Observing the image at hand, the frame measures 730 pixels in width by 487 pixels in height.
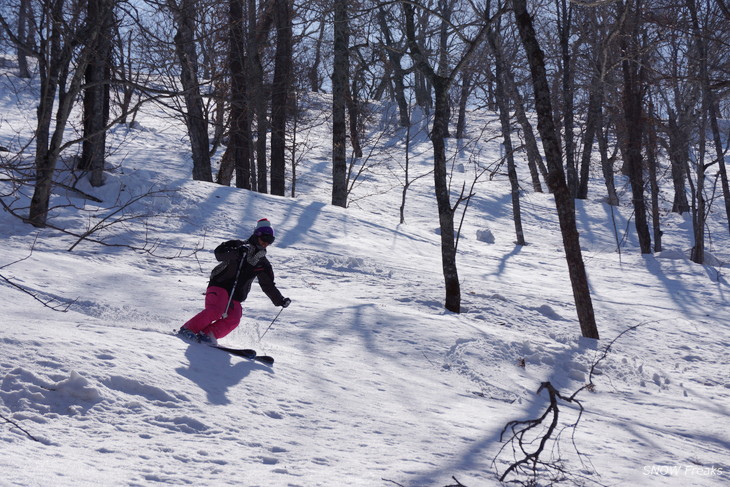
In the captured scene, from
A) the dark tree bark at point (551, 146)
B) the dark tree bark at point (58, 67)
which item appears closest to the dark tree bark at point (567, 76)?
the dark tree bark at point (551, 146)

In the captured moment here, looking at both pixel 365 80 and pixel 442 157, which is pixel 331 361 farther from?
pixel 365 80

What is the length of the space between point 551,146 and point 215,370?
208 inches

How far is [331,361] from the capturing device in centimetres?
620

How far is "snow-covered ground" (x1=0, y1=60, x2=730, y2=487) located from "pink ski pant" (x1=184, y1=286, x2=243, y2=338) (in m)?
0.29

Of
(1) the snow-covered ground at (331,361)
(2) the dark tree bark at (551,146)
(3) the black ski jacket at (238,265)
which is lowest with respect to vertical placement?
(1) the snow-covered ground at (331,361)

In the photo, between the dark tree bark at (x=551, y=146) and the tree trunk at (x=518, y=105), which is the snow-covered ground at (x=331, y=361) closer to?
→ the dark tree bark at (x=551, y=146)

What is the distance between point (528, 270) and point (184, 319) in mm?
8934

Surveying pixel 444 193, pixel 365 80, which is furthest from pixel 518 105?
pixel 444 193

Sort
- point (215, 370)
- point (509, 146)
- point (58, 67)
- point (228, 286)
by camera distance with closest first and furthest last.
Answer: point (215, 370) < point (228, 286) < point (58, 67) < point (509, 146)

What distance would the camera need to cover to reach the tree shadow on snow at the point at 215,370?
15.1 ft

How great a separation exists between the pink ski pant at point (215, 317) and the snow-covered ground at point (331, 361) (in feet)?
0.96

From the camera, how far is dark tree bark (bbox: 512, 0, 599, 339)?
8109 millimetres

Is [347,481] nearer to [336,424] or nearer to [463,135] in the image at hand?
[336,424]

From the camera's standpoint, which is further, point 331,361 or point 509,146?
point 509,146
